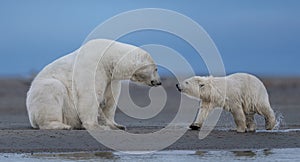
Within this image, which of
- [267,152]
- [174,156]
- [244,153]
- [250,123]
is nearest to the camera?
[174,156]

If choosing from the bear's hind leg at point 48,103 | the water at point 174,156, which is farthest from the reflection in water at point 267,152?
the bear's hind leg at point 48,103

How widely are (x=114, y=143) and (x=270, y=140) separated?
3245mm

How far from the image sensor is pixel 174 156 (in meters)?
14.7

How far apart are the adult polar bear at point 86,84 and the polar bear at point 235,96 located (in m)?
1.17

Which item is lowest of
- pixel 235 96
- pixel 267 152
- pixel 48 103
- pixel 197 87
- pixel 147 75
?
pixel 267 152

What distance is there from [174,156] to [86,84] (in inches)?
120

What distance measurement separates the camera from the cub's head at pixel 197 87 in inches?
689

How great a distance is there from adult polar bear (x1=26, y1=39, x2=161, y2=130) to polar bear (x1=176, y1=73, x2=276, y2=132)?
1166 mm

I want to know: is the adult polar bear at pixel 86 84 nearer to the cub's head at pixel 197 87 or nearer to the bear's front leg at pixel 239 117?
the cub's head at pixel 197 87

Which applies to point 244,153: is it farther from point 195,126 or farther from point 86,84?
point 86,84

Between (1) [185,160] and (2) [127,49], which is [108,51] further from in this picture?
(1) [185,160]

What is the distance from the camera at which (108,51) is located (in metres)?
17.0

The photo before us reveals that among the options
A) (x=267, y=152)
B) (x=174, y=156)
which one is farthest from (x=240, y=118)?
(x=174, y=156)

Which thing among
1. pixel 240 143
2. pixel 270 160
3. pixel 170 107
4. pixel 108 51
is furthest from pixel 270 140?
pixel 170 107
